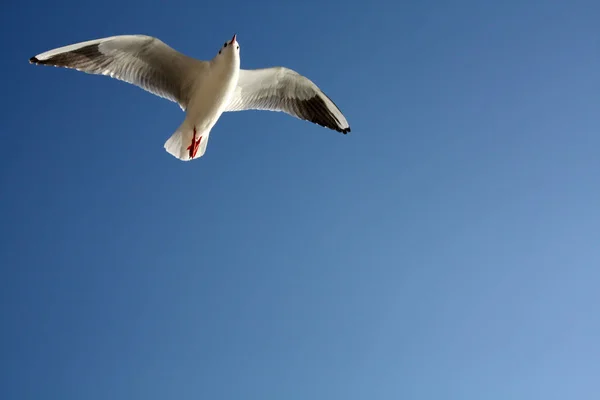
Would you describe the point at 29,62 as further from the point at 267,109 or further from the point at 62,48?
the point at 267,109

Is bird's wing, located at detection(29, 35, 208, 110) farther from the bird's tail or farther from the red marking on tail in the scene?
the red marking on tail

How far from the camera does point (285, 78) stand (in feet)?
22.6

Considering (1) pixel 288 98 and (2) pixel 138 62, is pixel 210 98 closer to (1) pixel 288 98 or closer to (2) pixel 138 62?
(2) pixel 138 62

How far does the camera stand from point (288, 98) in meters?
7.08

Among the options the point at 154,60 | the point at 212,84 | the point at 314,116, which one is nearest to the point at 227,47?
the point at 212,84

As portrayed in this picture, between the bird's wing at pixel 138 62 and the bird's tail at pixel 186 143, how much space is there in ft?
1.27

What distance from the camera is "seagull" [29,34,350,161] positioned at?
6.17m

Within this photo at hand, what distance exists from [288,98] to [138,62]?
163 cm

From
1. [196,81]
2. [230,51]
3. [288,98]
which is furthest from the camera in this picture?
[288,98]

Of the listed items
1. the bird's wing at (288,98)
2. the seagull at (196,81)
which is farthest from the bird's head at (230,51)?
the bird's wing at (288,98)

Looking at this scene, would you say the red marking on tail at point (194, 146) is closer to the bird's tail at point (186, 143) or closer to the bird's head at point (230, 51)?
the bird's tail at point (186, 143)

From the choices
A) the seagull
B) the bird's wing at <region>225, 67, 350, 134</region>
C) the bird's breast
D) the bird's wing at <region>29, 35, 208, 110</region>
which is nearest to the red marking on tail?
the seagull

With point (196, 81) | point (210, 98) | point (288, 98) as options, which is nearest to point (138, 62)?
point (196, 81)

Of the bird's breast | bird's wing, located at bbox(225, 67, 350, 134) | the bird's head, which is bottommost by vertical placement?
the bird's breast
